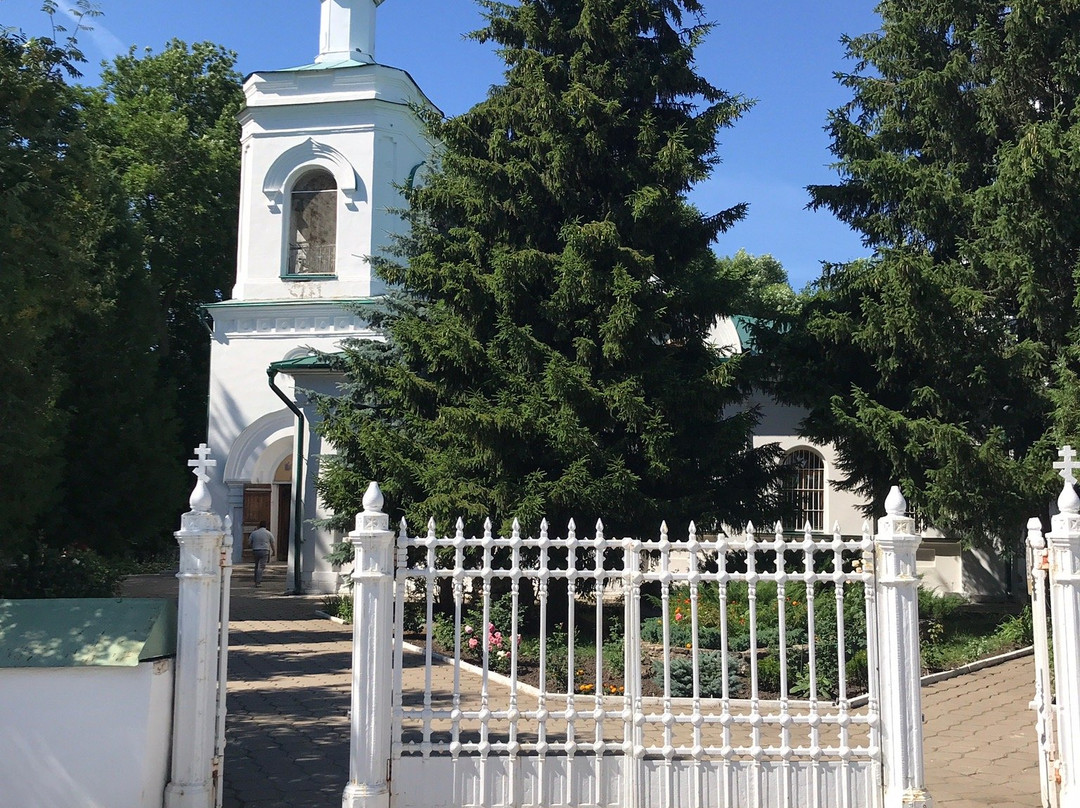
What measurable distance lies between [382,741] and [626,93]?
9309 mm

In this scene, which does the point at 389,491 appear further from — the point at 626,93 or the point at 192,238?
the point at 192,238

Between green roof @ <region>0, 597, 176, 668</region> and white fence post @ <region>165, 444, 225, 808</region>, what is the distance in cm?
14

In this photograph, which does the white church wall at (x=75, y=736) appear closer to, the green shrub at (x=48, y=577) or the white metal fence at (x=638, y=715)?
the white metal fence at (x=638, y=715)

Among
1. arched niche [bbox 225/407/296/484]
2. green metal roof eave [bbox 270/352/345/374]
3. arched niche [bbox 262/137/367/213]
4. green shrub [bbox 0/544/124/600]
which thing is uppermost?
arched niche [bbox 262/137/367/213]

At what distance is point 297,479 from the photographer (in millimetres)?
19500

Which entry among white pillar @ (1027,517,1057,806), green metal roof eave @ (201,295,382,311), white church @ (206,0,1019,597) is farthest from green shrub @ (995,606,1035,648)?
green metal roof eave @ (201,295,382,311)

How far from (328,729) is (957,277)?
9770 millimetres

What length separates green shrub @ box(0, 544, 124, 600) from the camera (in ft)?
42.4

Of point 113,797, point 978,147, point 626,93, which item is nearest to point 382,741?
point 113,797

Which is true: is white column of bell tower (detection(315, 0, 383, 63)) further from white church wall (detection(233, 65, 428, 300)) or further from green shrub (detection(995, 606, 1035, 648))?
green shrub (detection(995, 606, 1035, 648))

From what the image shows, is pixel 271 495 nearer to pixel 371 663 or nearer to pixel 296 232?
pixel 296 232

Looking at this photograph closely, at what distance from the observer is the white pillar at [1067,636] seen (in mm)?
5754

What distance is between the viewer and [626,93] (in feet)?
41.4

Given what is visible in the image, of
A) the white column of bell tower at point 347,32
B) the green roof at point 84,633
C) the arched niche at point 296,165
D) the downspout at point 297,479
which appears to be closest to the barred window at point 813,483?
the downspout at point 297,479
